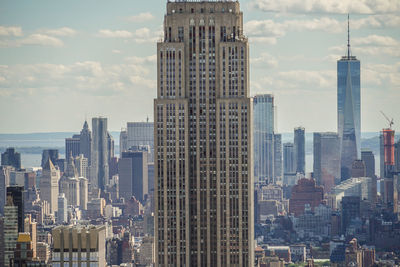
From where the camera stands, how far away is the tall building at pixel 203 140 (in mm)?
45375

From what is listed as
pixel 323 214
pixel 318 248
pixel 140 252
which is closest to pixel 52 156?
pixel 323 214

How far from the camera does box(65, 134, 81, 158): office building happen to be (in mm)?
120875

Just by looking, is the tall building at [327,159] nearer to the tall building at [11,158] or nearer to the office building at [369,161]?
the office building at [369,161]

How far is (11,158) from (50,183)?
82.0 ft

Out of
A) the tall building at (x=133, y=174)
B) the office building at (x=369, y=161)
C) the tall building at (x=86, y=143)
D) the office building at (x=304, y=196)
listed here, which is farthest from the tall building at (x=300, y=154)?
the tall building at (x=86, y=143)

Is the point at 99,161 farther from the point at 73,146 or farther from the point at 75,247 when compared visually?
the point at 75,247

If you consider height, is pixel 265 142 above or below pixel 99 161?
above

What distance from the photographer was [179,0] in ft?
151

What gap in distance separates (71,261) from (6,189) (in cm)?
4236

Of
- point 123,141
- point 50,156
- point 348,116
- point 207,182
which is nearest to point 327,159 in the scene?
point 348,116

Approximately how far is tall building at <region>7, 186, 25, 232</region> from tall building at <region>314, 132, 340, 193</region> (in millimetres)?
50025

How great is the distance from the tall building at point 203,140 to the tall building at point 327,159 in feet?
274

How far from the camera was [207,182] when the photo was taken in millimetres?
45594

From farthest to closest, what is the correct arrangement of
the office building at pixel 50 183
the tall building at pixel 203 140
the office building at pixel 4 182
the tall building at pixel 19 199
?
1. the office building at pixel 50 183
2. the office building at pixel 4 182
3. the tall building at pixel 19 199
4. the tall building at pixel 203 140
